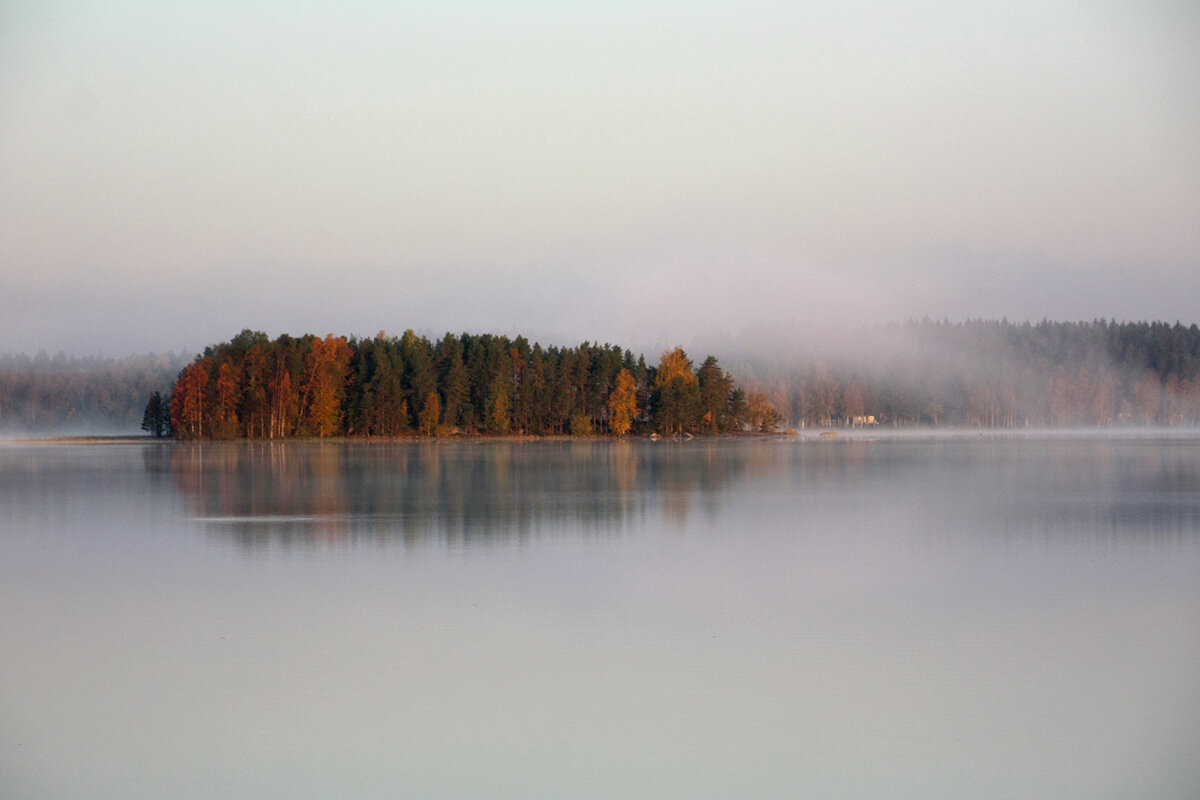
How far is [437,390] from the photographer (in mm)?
100000

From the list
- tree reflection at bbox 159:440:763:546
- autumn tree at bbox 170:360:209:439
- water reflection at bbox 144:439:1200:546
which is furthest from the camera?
autumn tree at bbox 170:360:209:439

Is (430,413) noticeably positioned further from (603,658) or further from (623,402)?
(603,658)

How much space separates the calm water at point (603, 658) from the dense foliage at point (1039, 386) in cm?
16782

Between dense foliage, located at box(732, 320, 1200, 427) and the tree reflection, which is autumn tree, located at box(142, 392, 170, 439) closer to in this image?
the tree reflection

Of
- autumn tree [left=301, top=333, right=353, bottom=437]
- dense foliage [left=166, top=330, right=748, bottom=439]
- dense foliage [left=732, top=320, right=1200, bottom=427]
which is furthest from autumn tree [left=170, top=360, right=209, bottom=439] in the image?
dense foliage [left=732, top=320, right=1200, bottom=427]

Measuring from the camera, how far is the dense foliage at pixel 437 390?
93.2 meters

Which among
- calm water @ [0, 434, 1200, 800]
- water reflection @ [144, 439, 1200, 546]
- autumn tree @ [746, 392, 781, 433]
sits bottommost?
calm water @ [0, 434, 1200, 800]

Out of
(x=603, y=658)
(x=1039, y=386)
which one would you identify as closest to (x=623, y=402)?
(x=603, y=658)

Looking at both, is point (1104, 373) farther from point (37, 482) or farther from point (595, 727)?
point (595, 727)

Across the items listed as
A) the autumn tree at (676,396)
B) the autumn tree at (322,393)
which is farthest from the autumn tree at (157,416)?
the autumn tree at (676,396)

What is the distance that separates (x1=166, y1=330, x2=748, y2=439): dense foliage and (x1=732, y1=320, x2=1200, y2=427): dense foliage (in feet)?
275

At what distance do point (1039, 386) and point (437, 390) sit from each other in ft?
391

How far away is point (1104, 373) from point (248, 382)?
140m

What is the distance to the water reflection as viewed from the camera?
71.6 ft
